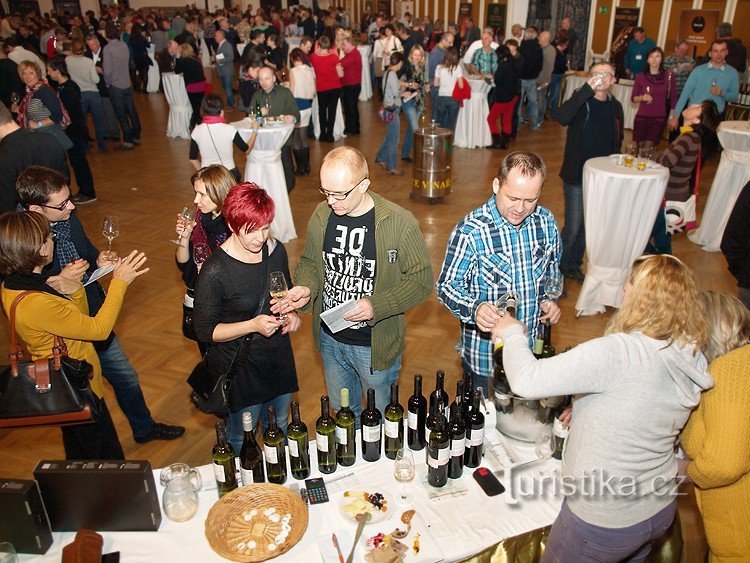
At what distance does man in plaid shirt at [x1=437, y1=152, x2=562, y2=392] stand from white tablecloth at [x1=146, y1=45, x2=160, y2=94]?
40.8ft

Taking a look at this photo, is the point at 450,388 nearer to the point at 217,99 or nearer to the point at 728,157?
the point at 217,99

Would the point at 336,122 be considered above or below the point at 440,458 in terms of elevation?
below

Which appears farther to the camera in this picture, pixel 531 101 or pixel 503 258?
pixel 531 101

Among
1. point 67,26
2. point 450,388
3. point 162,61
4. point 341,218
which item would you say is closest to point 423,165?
point 450,388

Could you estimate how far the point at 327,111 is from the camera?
29.3 ft

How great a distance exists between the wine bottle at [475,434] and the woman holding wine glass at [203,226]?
4.49 feet

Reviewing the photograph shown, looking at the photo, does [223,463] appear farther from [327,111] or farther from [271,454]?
[327,111]

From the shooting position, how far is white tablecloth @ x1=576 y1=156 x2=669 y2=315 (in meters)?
4.14

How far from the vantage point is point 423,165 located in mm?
6508

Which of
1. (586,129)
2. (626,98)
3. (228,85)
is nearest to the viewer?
(586,129)

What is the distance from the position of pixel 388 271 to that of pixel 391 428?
2.30 feet

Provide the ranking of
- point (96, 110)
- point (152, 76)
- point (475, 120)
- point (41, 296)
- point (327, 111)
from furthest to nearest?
point (152, 76)
point (327, 111)
point (475, 120)
point (96, 110)
point (41, 296)

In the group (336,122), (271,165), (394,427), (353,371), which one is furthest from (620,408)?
(336,122)

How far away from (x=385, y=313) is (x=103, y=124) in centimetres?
809
